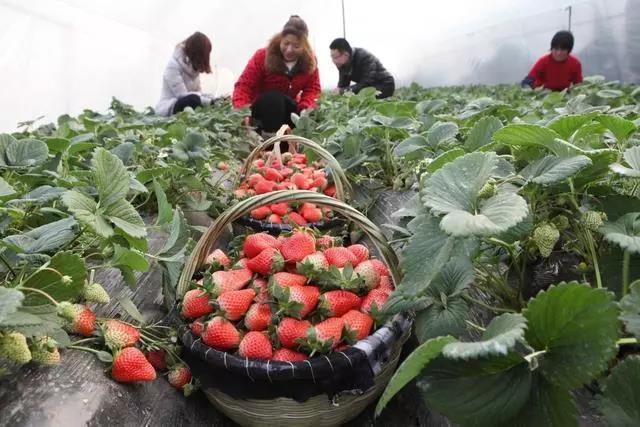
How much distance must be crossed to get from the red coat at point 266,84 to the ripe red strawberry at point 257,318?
2907 mm

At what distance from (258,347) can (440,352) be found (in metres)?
0.38

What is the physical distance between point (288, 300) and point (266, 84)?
3.17 metres

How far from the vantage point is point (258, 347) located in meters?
0.76

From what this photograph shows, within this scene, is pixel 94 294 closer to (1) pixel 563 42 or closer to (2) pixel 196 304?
(2) pixel 196 304

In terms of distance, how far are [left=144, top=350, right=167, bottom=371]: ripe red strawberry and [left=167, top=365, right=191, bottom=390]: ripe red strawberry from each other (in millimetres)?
24

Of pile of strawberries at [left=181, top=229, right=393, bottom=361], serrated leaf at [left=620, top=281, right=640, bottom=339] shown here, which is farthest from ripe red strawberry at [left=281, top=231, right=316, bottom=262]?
serrated leaf at [left=620, top=281, right=640, bottom=339]

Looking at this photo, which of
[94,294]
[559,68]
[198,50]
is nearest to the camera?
[94,294]

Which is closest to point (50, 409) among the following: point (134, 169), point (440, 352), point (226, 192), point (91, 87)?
point (440, 352)

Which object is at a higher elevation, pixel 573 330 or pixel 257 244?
pixel 573 330

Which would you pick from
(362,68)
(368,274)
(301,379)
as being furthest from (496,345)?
(362,68)

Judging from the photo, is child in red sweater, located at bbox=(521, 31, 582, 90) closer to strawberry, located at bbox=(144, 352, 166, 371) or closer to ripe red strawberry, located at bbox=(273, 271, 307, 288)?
ripe red strawberry, located at bbox=(273, 271, 307, 288)

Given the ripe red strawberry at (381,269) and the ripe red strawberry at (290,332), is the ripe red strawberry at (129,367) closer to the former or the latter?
the ripe red strawberry at (290,332)

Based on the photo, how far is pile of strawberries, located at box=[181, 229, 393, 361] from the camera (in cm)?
77

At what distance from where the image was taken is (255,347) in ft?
2.49
